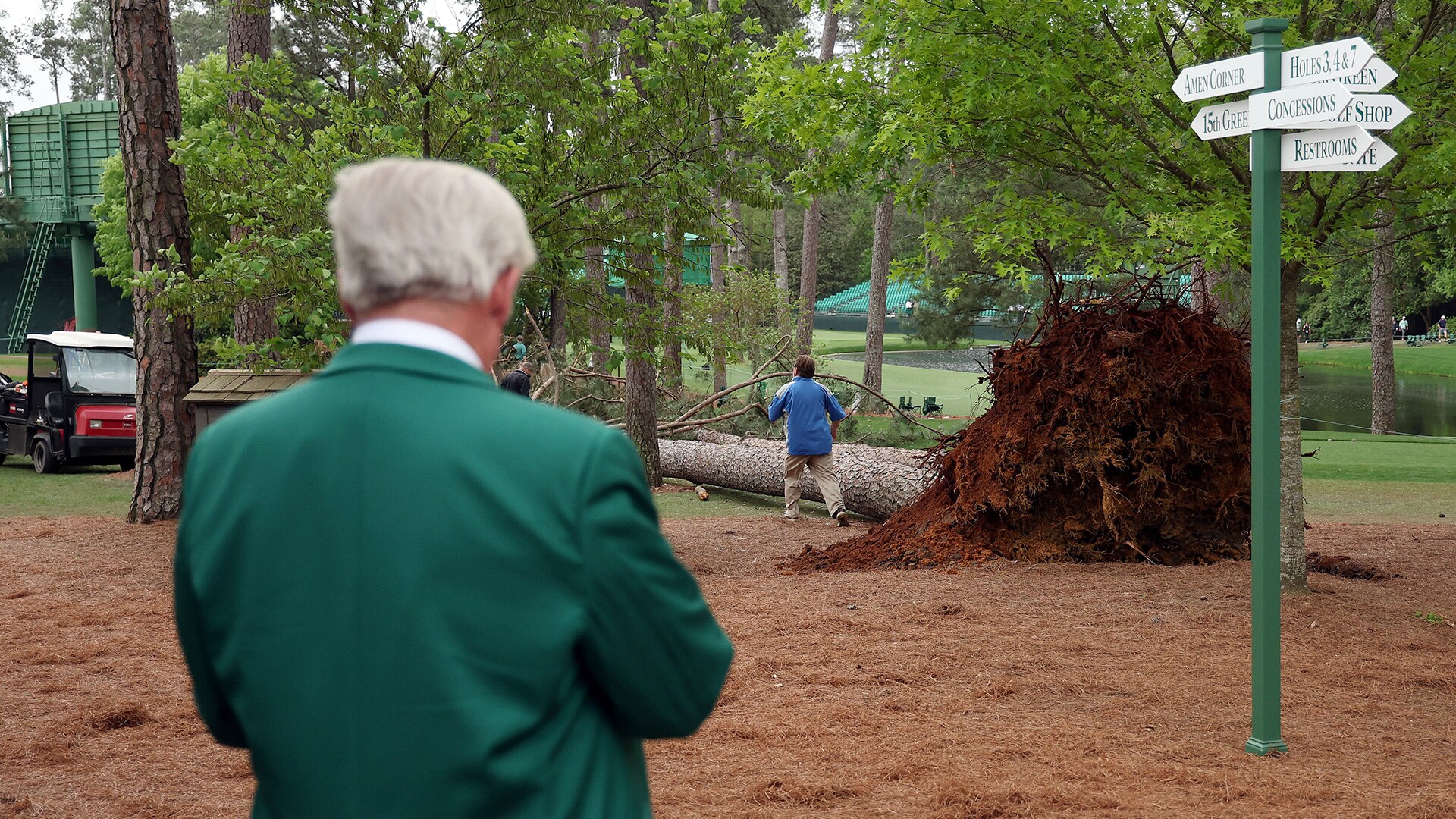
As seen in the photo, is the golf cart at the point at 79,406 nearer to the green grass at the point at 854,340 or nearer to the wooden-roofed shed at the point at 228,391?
the wooden-roofed shed at the point at 228,391

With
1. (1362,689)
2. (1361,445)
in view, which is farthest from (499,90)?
(1361,445)

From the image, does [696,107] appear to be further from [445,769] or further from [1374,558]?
[445,769]

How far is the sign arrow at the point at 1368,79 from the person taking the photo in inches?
183

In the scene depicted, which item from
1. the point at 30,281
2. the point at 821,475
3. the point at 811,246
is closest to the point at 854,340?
the point at 811,246

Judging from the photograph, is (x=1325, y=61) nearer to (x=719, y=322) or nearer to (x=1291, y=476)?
(x=1291, y=476)

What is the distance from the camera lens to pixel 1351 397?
42969 mm

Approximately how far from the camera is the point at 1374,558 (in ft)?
34.3

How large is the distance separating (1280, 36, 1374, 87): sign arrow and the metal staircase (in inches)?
1843

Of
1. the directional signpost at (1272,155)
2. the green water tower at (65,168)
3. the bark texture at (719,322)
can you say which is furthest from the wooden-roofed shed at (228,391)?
the green water tower at (65,168)

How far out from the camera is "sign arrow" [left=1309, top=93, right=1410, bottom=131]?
15.4 feet

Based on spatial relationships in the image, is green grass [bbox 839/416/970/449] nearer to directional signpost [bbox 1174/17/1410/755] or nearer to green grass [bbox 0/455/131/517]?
green grass [bbox 0/455/131/517]

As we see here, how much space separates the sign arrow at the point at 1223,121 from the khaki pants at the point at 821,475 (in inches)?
324

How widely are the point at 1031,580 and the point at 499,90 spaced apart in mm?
5553

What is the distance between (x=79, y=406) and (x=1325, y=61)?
55.2ft
